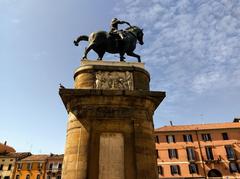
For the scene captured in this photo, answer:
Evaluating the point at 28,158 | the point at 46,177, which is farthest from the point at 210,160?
the point at 28,158

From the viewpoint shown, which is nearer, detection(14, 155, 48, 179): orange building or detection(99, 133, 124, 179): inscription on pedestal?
detection(99, 133, 124, 179): inscription on pedestal

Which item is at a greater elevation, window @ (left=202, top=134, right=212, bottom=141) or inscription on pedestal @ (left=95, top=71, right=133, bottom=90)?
window @ (left=202, top=134, right=212, bottom=141)

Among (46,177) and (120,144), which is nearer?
(120,144)

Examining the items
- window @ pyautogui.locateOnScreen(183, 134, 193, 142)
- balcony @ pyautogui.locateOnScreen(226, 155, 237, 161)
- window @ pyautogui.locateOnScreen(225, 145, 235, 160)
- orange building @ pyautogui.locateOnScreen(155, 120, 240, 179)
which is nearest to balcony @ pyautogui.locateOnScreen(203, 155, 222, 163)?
orange building @ pyautogui.locateOnScreen(155, 120, 240, 179)

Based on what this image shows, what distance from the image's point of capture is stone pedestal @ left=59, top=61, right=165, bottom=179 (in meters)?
6.95

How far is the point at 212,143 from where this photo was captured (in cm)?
4812

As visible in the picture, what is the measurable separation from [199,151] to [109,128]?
4500cm

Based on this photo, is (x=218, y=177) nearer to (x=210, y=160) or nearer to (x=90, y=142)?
(x=210, y=160)

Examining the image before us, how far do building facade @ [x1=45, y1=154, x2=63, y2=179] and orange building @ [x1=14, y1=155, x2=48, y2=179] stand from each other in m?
0.96

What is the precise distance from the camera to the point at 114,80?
8609 millimetres

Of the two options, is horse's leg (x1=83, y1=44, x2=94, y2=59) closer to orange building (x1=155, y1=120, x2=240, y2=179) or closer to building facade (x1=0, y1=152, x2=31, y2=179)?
orange building (x1=155, y1=120, x2=240, y2=179)

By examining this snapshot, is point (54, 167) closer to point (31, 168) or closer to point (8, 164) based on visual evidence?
point (31, 168)

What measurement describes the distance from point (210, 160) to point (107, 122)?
44.7 meters

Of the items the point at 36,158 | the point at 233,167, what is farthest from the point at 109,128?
the point at 36,158
